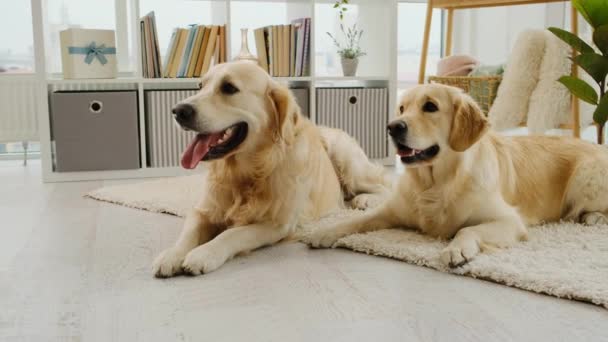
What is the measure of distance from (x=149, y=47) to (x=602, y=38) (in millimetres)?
2423

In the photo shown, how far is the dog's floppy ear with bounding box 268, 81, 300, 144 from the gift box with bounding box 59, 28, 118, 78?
1.87 m

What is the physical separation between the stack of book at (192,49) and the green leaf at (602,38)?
2.02 metres

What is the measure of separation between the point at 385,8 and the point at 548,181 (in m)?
2.15

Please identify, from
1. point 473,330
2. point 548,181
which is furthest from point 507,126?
point 473,330

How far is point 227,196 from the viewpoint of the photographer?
1951 mm

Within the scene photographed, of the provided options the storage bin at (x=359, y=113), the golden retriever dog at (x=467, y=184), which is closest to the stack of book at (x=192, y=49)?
the storage bin at (x=359, y=113)

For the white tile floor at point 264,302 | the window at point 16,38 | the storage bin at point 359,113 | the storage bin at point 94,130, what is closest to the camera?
the white tile floor at point 264,302

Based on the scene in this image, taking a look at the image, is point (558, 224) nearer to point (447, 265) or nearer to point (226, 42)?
point (447, 265)

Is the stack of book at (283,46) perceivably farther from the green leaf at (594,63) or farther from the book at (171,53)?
the green leaf at (594,63)

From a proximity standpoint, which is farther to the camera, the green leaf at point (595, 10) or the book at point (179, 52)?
the book at point (179, 52)

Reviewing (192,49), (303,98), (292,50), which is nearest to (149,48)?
(192,49)

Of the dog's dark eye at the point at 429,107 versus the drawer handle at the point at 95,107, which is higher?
the dog's dark eye at the point at 429,107

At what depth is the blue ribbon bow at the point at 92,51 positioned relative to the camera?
3.38 meters

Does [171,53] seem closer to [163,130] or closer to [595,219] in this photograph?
[163,130]
